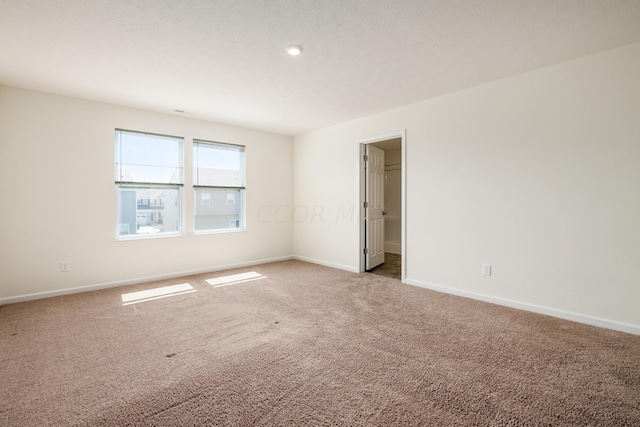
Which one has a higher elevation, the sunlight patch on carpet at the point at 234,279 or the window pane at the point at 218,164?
the window pane at the point at 218,164

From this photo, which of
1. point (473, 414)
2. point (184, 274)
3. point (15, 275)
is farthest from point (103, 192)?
point (473, 414)

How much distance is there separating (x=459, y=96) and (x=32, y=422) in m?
4.62

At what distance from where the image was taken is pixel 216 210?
495cm

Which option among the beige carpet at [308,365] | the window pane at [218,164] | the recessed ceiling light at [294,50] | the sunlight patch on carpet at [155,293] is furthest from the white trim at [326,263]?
the recessed ceiling light at [294,50]

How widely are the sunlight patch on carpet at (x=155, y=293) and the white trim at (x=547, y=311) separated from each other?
3.31 metres

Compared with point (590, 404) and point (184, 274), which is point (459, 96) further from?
point (184, 274)

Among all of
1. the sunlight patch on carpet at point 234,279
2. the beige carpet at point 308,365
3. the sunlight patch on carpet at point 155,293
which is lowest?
the beige carpet at point 308,365

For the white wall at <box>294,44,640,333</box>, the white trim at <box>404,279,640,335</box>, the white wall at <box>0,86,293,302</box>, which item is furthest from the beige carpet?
the white wall at <box>0,86,293,302</box>

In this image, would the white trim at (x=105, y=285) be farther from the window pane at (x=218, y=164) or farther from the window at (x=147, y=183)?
the window pane at (x=218, y=164)

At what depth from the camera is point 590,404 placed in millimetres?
1638

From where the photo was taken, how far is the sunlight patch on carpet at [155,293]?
11.3ft

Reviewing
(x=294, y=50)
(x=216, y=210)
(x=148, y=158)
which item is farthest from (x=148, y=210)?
(x=294, y=50)

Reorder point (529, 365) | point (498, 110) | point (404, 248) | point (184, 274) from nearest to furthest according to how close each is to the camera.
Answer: point (529, 365) < point (498, 110) < point (404, 248) < point (184, 274)

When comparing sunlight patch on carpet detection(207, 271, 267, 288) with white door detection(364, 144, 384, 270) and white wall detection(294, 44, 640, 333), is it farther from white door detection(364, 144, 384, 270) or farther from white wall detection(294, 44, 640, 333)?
white wall detection(294, 44, 640, 333)
